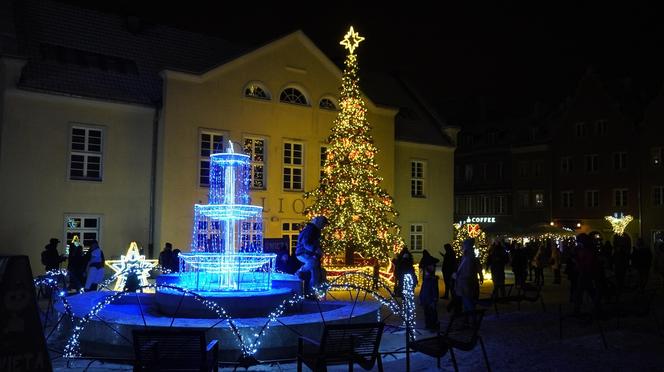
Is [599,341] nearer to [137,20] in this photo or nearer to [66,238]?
[66,238]

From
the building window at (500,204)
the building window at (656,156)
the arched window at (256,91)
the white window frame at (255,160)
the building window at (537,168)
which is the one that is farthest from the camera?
the building window at (500,204)

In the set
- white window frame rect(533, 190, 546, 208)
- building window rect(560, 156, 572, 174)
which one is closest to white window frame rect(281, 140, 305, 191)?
building window rect(560, 156, 572, 174)

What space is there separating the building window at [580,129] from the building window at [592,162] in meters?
1.71

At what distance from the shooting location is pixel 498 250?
19438 mm

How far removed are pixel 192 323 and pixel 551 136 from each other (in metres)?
45.0

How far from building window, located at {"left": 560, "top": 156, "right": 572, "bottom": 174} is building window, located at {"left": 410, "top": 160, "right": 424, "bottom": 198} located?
18.6 m

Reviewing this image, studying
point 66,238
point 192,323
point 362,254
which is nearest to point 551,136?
point 362,254

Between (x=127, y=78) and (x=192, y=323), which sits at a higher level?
(x=127, y=78)

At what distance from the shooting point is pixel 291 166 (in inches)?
1136

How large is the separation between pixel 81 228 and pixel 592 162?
36.4m

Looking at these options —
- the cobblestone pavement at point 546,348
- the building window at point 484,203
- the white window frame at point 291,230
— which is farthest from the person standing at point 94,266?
the building window at point 484,203

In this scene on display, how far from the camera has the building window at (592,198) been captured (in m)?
46.9

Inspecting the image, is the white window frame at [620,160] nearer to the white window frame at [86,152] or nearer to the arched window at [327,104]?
the arched window at [327,104]

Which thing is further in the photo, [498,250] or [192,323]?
[498,250]
